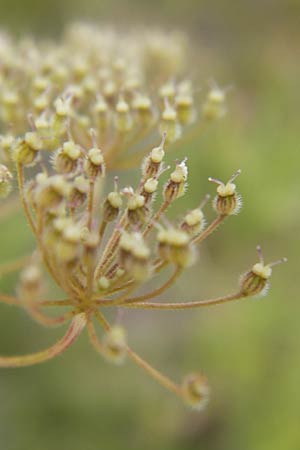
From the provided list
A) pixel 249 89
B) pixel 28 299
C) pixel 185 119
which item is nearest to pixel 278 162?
pixel 249 89

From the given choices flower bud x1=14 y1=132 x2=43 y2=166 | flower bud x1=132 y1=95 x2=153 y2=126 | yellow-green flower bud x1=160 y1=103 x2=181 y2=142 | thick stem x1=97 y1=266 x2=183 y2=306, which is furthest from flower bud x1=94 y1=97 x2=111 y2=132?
thick stem x1=97 y1=266 x2=183 y2=306

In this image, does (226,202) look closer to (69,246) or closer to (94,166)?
(94,166)

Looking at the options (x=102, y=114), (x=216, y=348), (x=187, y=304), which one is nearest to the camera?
(x=187, y=304)

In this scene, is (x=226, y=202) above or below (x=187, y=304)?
above

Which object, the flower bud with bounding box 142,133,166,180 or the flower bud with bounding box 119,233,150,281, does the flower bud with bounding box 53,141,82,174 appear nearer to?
the flower bud with bounding box 142,133,166,180

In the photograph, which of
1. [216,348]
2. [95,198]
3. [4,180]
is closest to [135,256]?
[4,180]

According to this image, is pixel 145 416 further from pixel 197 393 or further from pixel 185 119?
pixel 197 393

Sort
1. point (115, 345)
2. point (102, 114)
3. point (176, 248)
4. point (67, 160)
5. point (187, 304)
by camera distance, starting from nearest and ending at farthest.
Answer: point (115, 345)
point (176, 248)
point (187, 304)
point (67, 160)
point (102, 114)
